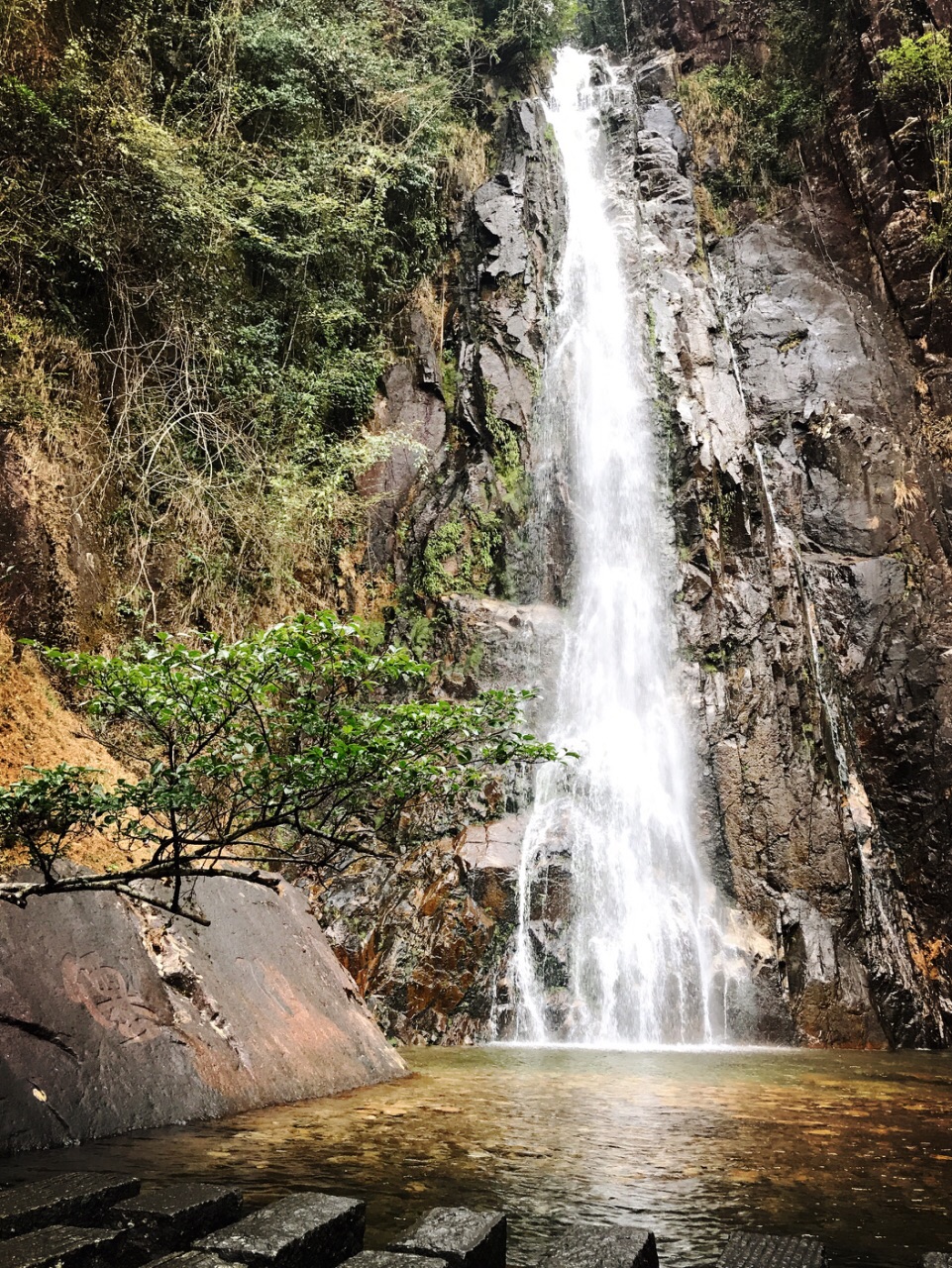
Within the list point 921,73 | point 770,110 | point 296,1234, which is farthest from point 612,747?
point 770,110

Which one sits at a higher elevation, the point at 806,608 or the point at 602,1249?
the point at 806,608

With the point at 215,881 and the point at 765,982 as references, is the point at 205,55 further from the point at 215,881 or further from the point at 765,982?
the point at 765,982

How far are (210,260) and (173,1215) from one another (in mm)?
11440

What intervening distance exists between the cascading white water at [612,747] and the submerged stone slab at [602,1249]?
6896 mm

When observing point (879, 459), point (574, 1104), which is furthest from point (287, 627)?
point (879, 459)

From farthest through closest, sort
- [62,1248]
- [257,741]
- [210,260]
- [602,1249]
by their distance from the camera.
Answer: [210,260] → [257,741] → [602,1249] → [62,1248]

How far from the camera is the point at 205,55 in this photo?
13.0 meters

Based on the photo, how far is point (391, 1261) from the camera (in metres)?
2.19

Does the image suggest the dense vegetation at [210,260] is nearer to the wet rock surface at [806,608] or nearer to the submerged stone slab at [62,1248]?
the wet rock surface at [806,608]

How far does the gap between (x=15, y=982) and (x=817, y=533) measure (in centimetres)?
1244

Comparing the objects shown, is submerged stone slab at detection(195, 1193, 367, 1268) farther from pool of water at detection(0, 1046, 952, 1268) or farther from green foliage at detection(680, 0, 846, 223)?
green foliage at detection(680, 0, 846, 223)

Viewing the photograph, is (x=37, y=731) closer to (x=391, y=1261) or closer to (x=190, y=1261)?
(x=190, y=1261)

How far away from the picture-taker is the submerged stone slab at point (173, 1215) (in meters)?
2.41

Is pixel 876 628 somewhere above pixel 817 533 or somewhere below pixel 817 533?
below
